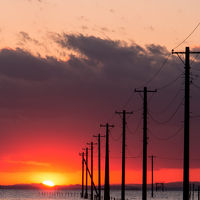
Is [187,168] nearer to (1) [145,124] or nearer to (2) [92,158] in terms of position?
(1) [145,124]

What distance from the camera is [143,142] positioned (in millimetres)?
61625

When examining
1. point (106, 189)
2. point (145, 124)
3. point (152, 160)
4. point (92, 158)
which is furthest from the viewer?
point (152, 160)

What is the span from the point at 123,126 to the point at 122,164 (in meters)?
4.50

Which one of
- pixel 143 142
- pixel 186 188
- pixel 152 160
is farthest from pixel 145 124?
pixel 152 160

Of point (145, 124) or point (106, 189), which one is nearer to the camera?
point (145, 124)

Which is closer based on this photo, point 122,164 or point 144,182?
point 144,182

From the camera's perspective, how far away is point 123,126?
75688mm

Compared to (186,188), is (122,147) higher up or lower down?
higher up

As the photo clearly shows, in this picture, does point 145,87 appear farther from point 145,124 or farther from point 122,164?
point 122,164

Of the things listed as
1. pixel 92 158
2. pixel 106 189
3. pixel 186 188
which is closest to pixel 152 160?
pixel 92 158

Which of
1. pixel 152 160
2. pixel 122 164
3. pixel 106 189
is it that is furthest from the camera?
pixel 152 160

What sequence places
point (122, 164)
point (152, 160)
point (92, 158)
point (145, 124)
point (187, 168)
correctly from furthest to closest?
point (152, 160), point (92, 158), point (122, 164), point (145, 124), point (187, 168)

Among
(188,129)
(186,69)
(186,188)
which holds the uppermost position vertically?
(186,69)

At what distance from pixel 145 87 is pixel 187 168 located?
2117 centimetres
